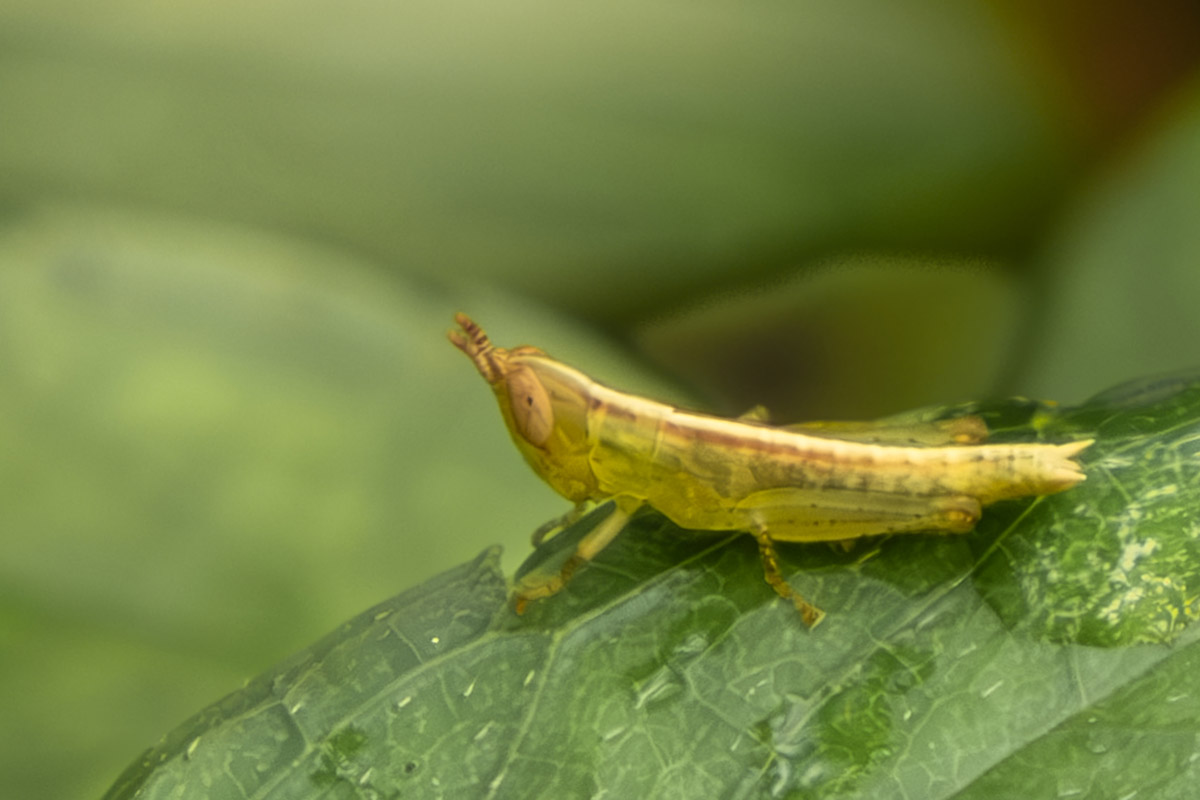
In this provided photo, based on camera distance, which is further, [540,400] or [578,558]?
[540,400]

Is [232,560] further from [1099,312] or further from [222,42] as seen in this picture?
[1099,312]

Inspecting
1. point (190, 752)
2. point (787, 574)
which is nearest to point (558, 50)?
point (787, 574)

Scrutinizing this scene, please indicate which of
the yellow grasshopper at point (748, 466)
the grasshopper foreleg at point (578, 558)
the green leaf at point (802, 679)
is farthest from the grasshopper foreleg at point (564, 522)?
the green leaf at point (802, 679)

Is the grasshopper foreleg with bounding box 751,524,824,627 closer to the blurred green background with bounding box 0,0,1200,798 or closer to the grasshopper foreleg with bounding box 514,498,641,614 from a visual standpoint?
the grasshopper foreleg with bounding box 514,498,641,614

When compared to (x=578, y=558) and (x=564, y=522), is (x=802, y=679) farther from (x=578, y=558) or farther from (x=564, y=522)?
(x=564, y=522)

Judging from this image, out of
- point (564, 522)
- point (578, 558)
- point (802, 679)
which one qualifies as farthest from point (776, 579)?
point (564, 522)

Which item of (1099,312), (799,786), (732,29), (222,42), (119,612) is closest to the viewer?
(799,786)
